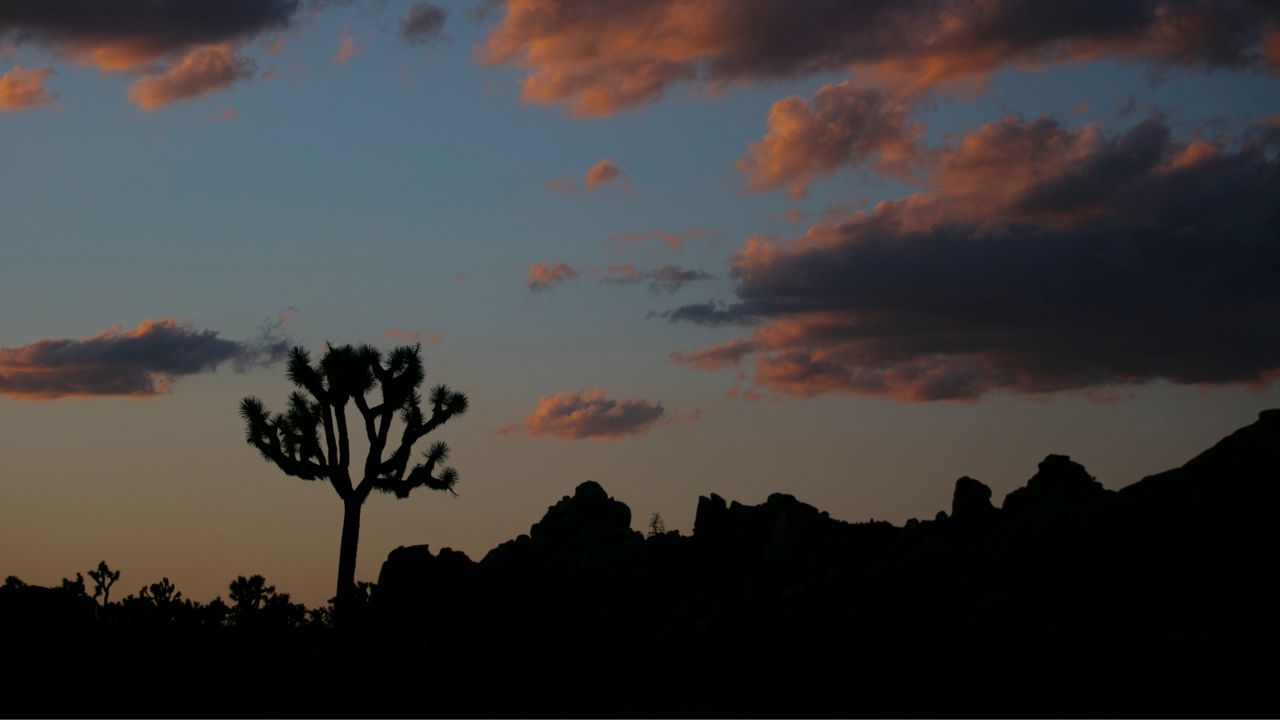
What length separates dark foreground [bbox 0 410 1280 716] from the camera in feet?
77.8

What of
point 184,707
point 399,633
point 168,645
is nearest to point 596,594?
point 399,633

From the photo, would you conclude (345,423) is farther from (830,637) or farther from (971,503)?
(971,503)

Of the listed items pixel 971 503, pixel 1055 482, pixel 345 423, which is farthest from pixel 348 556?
pixel 971 503

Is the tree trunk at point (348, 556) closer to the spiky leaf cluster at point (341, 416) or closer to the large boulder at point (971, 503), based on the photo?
the spiky leaf cluster at point (341, 416)

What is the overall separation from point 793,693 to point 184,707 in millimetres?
11415

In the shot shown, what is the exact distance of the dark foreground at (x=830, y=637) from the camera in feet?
77.8

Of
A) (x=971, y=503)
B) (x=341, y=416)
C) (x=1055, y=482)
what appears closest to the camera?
(x=341, y=416)

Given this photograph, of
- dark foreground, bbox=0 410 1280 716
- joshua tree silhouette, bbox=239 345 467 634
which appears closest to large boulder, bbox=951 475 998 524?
dark foreground, bbox=0 410 1280 716

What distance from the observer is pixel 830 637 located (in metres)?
35.2

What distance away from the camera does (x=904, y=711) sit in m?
22.1

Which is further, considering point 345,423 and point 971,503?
point 971,503

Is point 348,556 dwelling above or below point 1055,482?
below

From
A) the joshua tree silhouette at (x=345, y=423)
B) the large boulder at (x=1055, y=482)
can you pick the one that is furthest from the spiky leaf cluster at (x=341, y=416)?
the large boulder at (x=1055, y=482)

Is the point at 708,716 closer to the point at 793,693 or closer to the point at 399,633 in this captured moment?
the point at 793,693
